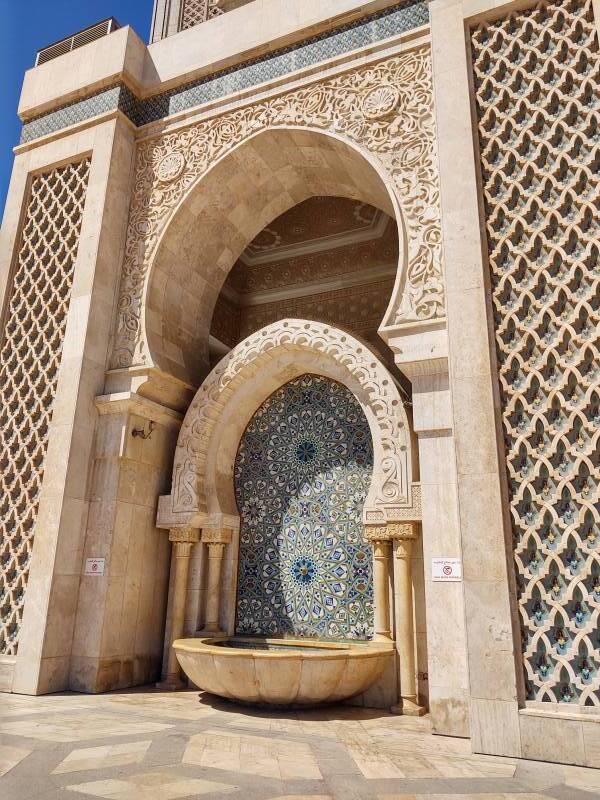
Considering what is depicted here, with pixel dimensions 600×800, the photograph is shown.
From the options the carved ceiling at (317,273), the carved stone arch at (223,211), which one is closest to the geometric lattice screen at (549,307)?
the carved stone arch at (223,211)

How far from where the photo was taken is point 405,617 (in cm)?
394

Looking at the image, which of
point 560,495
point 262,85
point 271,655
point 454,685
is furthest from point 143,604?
point 262,85

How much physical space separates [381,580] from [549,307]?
210cm

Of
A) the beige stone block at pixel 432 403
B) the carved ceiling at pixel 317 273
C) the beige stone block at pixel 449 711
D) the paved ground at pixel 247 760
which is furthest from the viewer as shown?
the carved ceiling at pixel 317 273

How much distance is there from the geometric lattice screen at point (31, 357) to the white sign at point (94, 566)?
0.44m

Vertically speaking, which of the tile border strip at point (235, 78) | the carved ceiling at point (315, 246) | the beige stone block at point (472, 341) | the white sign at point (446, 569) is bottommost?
the white sign at point (446, 569)

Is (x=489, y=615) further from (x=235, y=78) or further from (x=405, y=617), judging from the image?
(x=235, y=78)

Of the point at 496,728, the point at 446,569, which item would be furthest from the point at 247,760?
the point at 446,569

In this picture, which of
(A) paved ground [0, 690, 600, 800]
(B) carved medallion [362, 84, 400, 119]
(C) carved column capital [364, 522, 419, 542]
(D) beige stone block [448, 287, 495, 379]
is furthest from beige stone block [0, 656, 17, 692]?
(B) carved medallion [362, 84, 400, 119]

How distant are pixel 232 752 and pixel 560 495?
6.61ft

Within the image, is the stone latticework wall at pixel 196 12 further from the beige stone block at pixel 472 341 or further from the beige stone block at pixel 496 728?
the beige stone block at pixel 496 728

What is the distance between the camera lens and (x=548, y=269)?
3.49 metres

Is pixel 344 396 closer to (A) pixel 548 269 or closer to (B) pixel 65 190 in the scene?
(A) pixel 548 269

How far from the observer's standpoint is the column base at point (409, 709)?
3771mm
